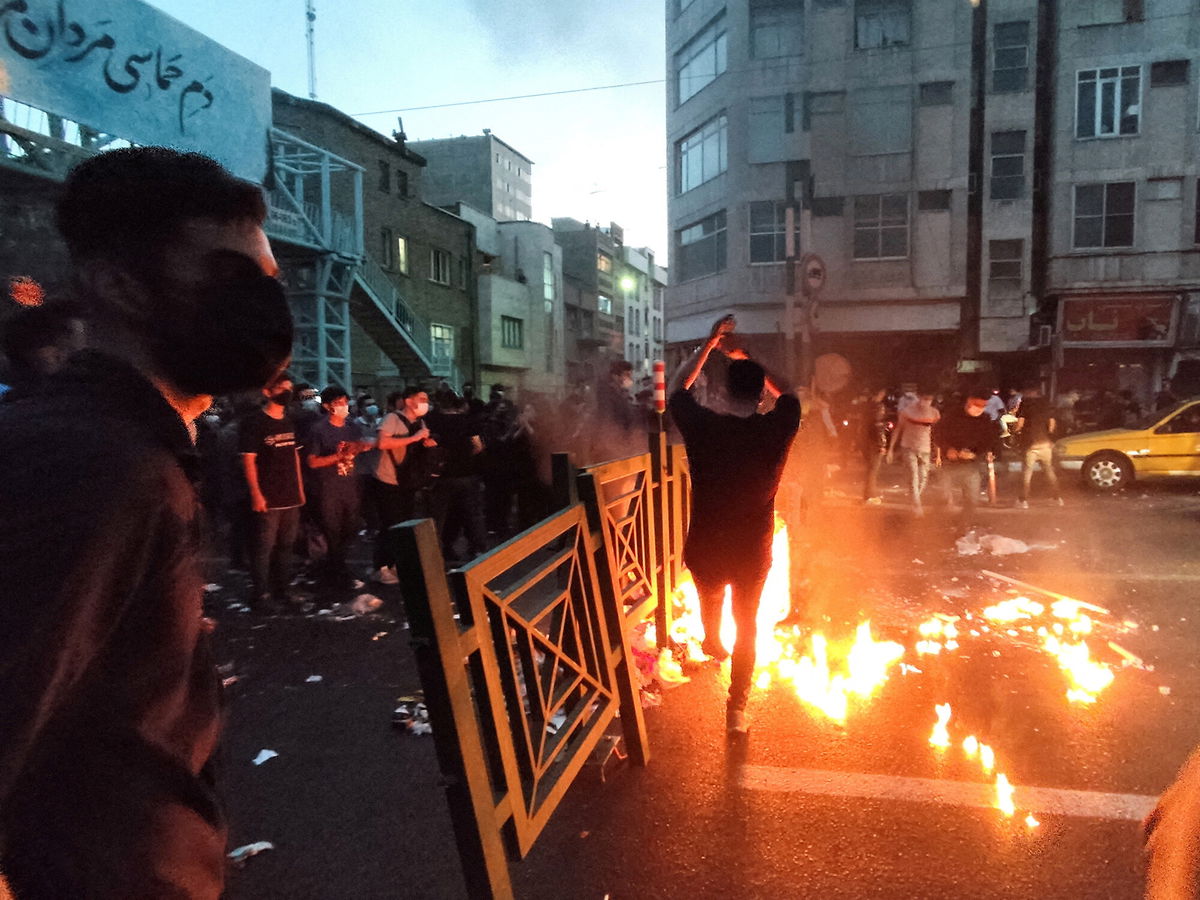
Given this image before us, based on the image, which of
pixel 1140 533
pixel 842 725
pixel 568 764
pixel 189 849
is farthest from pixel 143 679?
pixel 1140 533

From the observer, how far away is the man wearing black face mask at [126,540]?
0.89m

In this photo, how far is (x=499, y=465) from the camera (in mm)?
10000

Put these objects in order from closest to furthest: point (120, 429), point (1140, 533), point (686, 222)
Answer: point (120, 429) < point (1140, 533) < point (686, 222)

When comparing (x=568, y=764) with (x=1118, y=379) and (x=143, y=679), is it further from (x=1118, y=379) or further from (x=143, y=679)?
(x=1118, y=379)

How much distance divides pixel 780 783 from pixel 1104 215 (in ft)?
97.2

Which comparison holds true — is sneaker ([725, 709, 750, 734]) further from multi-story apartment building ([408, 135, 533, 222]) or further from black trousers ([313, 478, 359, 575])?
multi-story apartment building ([408, 135, 533, 222])

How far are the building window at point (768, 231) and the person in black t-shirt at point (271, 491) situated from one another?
23624mm

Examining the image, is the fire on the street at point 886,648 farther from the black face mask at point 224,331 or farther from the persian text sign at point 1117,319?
the persian text sign at point 1117,319

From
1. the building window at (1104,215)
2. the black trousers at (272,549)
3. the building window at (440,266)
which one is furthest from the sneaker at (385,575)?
the building window at (440,266)

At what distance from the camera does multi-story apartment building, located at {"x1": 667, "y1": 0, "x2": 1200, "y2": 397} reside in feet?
83.2

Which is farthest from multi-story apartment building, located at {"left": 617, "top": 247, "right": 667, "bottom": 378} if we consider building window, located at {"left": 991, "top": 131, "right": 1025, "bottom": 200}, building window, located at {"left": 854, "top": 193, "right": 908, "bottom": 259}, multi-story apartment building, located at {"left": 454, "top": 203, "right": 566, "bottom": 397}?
building window, located at {"left": 991, "top": 131, "right": 1025, "bottom": 200}

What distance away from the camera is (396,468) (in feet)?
25.8

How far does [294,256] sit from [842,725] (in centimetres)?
2096

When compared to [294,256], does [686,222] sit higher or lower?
higher
